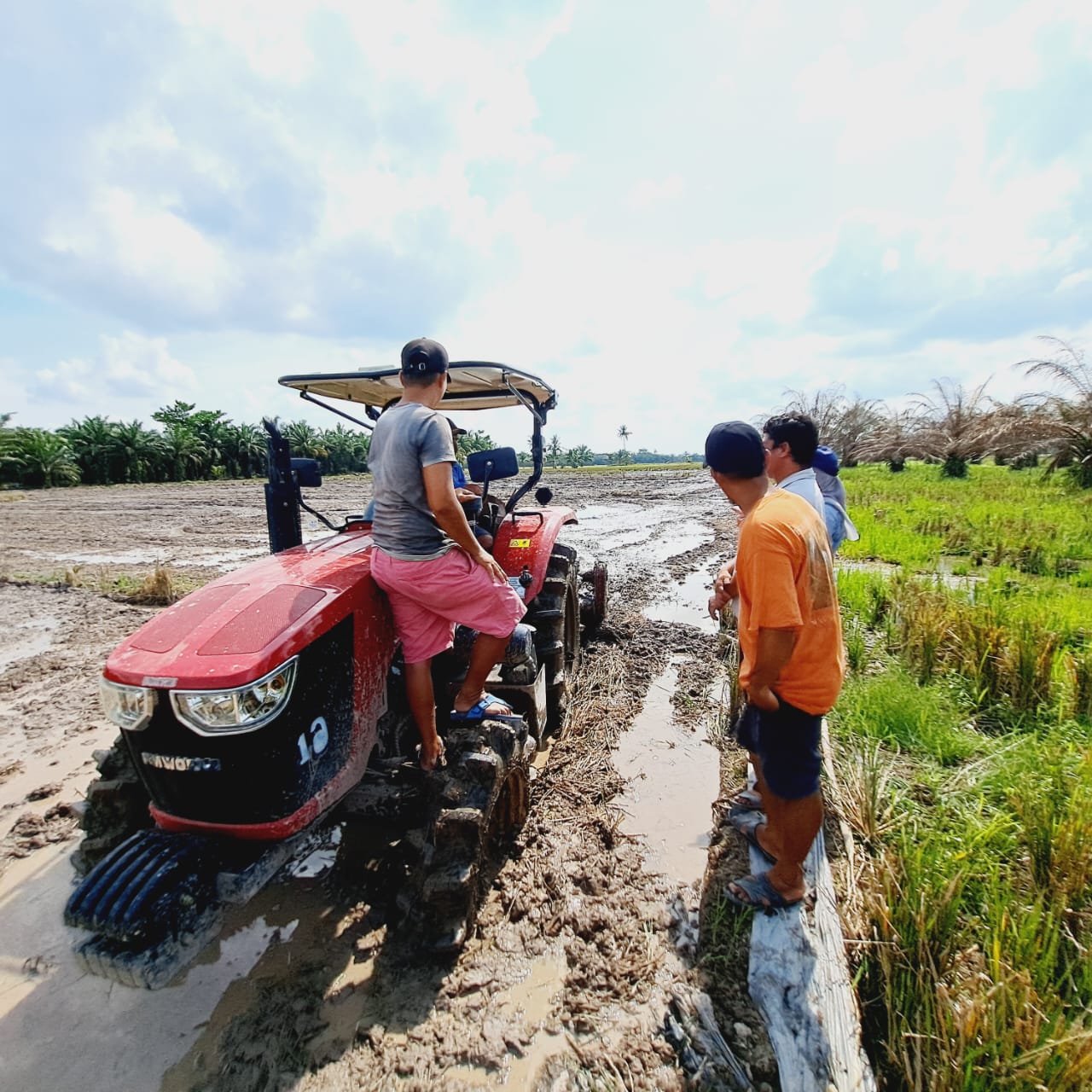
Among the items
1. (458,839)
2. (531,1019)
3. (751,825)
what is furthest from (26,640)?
(751,825)

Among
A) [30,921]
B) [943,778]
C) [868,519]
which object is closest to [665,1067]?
[943,778]

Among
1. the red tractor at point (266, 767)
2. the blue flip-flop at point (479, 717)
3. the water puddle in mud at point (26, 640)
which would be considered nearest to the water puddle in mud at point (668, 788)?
the red tractor at point (266, 767)

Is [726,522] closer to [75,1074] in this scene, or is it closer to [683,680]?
[683,680]

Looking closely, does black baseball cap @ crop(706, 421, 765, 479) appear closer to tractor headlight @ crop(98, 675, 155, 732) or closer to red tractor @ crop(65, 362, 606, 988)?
red tractor @ crop(65, 362, 606, 988)

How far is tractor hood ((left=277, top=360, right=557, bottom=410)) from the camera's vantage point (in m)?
3.35

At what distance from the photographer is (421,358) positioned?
2.37 m

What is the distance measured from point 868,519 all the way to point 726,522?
3.67m

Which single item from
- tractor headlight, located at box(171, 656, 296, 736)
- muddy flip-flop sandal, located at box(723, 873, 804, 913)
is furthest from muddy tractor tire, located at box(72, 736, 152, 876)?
muddy flip-flop sandal, located at box(723, 873, 804, 913)

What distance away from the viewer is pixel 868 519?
1134 cm

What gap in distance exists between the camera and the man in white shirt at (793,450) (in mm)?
2674

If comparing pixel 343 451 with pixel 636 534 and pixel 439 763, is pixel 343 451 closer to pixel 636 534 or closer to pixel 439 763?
pixel 636 534

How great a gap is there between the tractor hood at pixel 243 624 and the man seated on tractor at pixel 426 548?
0.55ft

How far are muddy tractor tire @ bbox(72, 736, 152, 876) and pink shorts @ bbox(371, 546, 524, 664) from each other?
1140 millimetres

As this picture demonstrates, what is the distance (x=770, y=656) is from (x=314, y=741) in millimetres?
1518
